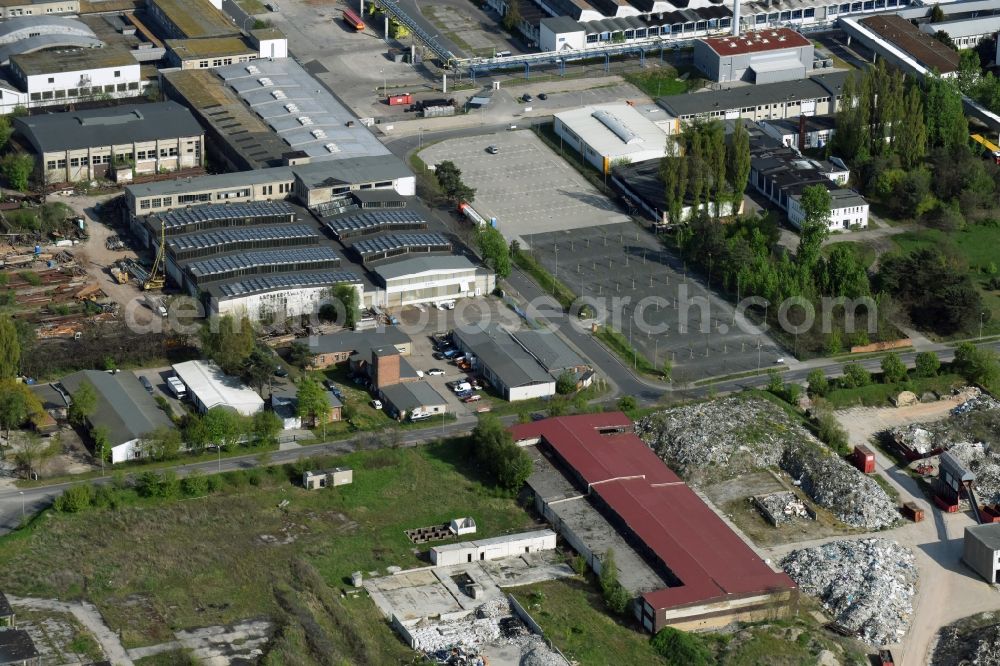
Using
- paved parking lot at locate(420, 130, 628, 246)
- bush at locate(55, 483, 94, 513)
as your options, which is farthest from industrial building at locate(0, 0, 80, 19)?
bush at locate(55, 483, 94, 513)

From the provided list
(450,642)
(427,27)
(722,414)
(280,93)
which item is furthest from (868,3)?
(450,642)

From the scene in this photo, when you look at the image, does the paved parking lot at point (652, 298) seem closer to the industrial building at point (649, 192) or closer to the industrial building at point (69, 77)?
the industrial building at point (649, 192)

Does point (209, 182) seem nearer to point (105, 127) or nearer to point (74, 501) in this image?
point (105, 127)

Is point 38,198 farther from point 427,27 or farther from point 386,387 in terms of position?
point 427,27

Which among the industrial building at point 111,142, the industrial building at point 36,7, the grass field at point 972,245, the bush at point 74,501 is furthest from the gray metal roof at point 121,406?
the industrial building at point 36,7

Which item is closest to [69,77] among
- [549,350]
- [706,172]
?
[706,172]
